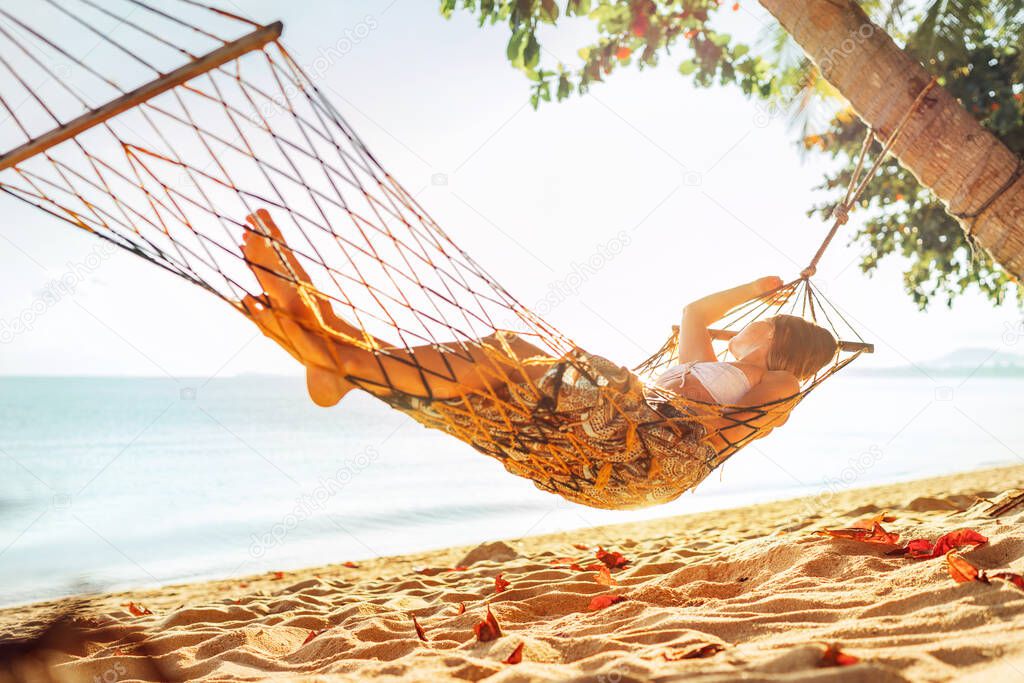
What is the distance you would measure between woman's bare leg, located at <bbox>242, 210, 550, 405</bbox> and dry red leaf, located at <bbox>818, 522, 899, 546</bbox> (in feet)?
3.87

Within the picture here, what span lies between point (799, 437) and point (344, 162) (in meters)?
11.9

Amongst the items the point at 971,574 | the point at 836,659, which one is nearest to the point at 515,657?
the point at 836,659

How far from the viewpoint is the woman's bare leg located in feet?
4.57

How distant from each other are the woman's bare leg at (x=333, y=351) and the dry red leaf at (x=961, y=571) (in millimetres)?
951

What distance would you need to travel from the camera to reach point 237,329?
13.5 meters

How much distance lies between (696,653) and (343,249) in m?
1.00

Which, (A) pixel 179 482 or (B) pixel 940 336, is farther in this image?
(B) pixel 940 336

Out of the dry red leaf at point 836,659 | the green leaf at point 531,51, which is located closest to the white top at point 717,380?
the dry red leaf at point 836,659

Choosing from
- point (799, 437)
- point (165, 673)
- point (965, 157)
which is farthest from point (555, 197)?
point (165, 673)

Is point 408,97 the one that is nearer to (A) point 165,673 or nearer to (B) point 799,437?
(A) point 165,673

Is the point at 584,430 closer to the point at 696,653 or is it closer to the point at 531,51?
the point at 696,653

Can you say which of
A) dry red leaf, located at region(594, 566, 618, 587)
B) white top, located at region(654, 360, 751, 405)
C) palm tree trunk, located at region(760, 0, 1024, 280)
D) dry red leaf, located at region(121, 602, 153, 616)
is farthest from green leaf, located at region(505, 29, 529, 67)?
dry red leaf, located at region(121, 602, 153, 616)

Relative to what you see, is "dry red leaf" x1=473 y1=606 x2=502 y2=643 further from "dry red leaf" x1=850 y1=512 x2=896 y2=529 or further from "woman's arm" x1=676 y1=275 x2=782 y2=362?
"dry red leaf" x1=850 y1=512 x2=896 y2=529

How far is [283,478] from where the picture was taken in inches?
348
